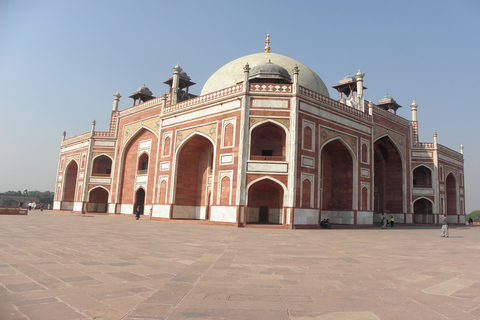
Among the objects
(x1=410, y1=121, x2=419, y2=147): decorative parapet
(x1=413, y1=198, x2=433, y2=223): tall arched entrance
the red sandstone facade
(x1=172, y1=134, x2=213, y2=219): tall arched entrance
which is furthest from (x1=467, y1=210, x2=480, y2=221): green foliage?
(x1=172, y1=134, x2=213, y2=219): tall arched entrance

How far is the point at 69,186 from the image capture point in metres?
33.6

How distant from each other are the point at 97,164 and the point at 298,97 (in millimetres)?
20906

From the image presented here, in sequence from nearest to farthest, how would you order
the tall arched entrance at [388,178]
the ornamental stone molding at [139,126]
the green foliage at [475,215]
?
1. the ornamental stone molding at [139,126]
2. the tall arched entrance at [388,178]
3. the green foliage at [475,215]

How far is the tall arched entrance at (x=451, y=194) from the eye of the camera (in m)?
31.4

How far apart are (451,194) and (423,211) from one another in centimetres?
503

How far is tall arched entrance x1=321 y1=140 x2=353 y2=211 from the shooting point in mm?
20812

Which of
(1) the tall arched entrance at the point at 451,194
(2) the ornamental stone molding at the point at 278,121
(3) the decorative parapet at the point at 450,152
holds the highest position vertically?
(3) the decorative parapet at the point at 450,152

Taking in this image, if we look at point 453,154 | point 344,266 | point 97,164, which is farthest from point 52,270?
point 453,154

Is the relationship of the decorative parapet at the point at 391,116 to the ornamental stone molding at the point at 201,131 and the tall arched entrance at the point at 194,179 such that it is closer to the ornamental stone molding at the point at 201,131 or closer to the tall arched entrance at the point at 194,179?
the ornamental stone molding at the point at 201,131

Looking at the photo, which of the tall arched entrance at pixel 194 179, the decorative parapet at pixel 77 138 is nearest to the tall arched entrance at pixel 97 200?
the decorative parapet at pixel 77 138

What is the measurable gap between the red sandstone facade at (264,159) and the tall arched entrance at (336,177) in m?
0.07

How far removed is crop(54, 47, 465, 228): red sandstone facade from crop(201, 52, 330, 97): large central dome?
6.6 inches

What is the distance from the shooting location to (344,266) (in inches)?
228

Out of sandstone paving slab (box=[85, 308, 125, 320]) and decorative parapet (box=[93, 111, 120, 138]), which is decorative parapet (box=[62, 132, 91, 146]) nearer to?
decorative parapet (box=[93, 111, 120, 138])
